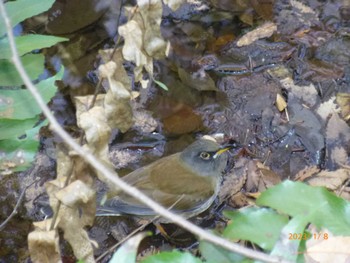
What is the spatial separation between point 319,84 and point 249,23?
118cm

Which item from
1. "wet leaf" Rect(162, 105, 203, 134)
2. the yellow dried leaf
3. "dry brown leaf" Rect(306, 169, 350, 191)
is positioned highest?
the yellow dried leaf

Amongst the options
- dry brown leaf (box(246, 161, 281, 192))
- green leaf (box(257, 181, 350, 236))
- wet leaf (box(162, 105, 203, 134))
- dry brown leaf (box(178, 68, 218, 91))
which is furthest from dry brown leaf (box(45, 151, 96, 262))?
dry brown leaf (box(178, 68, 218, 91))

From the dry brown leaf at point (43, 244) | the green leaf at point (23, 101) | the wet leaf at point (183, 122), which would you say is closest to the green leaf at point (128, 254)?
the dry brown leaf at point (43, 244)

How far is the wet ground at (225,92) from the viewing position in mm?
5527

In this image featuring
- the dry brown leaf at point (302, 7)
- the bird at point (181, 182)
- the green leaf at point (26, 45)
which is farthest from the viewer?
the dry brown leaf at point (302, 7)

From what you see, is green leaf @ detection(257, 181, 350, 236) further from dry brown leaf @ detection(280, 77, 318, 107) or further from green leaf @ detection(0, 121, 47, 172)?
dry brown leaf @ detection(280, 77, 318, 107)

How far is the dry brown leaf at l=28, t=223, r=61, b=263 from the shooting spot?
3.61 m

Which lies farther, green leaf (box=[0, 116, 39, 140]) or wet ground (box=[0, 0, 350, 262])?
wet ground (box=[0, 0, 350, 262])

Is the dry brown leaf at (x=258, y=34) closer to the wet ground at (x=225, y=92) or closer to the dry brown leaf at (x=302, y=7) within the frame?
the wet ground at (x=225, y=92)

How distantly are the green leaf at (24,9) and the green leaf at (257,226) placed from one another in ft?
7.80

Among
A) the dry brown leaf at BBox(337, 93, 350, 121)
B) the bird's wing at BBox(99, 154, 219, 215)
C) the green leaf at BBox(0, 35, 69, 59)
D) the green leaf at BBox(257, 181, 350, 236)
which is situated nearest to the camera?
the green leaf at BBox(257, 181, 350, 236)

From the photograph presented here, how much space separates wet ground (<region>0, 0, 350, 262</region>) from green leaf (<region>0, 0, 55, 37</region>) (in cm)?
147

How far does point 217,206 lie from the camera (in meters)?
5.52

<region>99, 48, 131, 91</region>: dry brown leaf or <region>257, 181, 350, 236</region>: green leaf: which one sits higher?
<region>99, 48, 131, 91</region>: dry brown leaf
